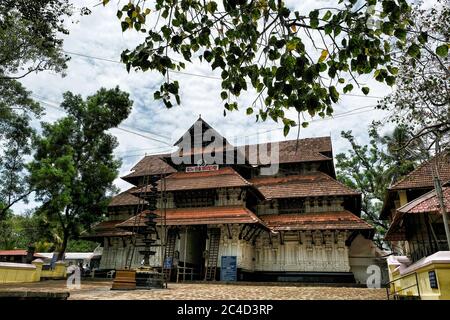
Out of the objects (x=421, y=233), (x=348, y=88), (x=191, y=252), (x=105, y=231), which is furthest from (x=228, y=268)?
(x=348, y=88)

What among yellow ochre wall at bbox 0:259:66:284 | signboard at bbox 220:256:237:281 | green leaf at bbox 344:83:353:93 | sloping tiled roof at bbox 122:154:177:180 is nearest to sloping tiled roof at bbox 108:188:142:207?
sloping tiled roof at bbox 122:154:177:180

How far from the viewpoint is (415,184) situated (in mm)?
18500

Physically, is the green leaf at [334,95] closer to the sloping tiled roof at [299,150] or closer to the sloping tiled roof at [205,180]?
the sloping tiled roof at [205,180]

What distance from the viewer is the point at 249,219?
→ 61.4 feet

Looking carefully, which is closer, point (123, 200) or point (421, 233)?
point (421, 233)

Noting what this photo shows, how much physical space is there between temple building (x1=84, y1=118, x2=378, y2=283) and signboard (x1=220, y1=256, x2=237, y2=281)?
0.44 ft

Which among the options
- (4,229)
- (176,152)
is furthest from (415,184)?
(4,229)

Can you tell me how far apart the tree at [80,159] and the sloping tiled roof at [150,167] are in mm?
1795

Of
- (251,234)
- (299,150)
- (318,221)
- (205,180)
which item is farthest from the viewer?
(299,150)

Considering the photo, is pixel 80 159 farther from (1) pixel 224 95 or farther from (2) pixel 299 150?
(1) pixel 224 95

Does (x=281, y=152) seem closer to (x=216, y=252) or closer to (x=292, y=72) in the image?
(x=216, y=252)

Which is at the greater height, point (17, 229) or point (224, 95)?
point (17, 229)

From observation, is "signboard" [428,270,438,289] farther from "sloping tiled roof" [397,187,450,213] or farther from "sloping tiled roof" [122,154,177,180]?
"sloping tiled roof" [122,154,177,180]

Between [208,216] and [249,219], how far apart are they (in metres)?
2.73
